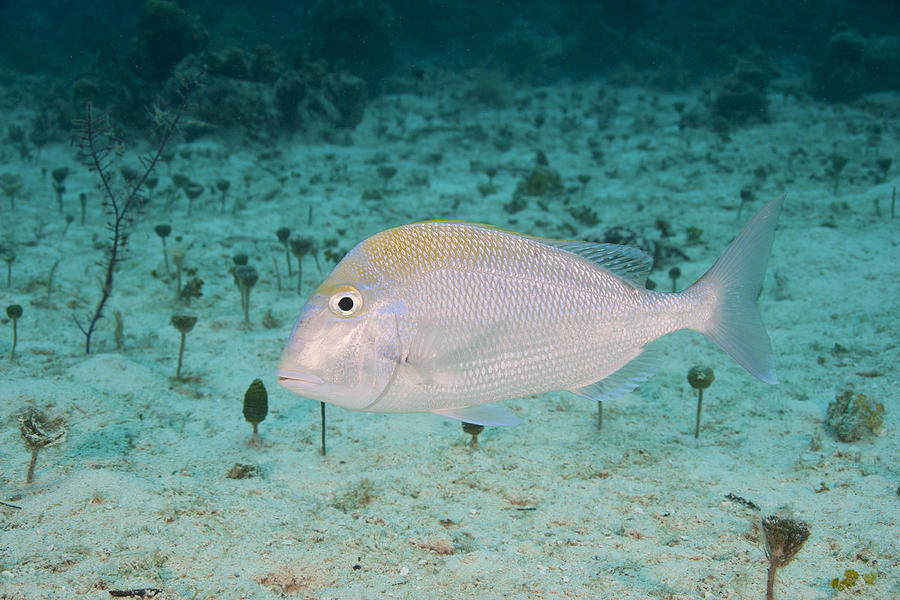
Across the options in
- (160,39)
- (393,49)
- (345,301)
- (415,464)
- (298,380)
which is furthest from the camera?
(393,49)

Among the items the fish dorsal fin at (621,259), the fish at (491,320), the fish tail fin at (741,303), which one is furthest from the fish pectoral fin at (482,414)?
the fish tail fin at (741,303)

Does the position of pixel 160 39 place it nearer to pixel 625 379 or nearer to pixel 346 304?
pixel 346 304

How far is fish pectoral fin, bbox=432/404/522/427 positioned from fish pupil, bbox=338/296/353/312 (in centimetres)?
40

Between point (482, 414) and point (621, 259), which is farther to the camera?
point (621, 259)

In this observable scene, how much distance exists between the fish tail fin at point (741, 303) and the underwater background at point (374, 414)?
235mm

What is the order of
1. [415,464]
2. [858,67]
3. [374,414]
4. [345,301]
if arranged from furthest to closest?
[858,67] → [374,414] → [415,464] → [345,301]

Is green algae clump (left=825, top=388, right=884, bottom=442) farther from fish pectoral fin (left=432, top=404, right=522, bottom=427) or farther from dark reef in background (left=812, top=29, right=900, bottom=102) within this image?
dark reef in background (left=812, top=29, right=900, bottom=102)

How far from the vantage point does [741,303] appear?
6.18 feet

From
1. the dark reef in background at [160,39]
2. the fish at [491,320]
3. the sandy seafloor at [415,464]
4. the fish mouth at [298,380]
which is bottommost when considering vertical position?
the sandy seafloor at [415,464]

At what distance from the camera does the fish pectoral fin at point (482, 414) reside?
5.22 ft

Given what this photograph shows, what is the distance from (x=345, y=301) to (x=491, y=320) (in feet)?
1.41

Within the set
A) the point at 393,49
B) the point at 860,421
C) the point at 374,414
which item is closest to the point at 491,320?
the point at 374,414

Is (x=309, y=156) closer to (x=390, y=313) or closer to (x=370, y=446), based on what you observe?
(x=370, y=446)

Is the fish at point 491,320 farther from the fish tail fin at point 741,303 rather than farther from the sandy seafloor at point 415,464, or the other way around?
the sandy seafloor at point 415,464
